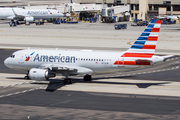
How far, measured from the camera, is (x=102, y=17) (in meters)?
169

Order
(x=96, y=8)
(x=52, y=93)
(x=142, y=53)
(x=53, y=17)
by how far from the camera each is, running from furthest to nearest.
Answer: (x=96, y=8)
(x=53, y=17)
(x=142, y=53)
(x=52, y=93)

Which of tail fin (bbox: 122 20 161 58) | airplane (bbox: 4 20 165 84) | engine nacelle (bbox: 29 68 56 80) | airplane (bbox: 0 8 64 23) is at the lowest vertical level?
engine nacelle (bbox: 29 68 56 80)

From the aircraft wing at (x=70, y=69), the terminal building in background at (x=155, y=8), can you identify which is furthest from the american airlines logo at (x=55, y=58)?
the terminal building in background at (x=155, y=8)

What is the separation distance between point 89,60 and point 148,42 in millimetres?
7959

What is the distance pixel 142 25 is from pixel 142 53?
4130 inches

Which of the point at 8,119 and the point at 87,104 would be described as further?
the point at 87,104

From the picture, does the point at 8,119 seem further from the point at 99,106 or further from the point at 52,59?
the point at 52,59

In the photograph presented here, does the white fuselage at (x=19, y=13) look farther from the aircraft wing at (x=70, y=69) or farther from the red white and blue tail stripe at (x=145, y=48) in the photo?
the red white and blue tail stripe at (x=145, y=48)

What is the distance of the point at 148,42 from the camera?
40969 mm

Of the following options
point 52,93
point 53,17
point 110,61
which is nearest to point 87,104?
point 52,93

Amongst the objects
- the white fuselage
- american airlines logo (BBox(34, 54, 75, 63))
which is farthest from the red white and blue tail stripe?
the white fuselage

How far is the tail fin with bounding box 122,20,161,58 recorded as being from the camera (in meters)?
40.7

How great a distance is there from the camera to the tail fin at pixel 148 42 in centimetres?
4066

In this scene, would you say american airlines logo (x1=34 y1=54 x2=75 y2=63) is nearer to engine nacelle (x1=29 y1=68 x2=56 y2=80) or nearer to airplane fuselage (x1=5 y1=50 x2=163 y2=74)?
airplane fuselage (x1=5 y1=50 x2=163 y2=74)
